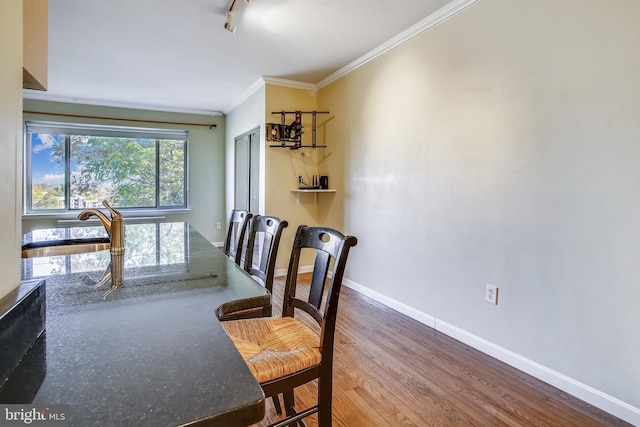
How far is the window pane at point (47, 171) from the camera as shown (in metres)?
4.91

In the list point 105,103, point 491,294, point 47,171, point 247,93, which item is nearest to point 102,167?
point 47,171

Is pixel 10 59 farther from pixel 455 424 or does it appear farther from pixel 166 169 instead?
pixel 166 169

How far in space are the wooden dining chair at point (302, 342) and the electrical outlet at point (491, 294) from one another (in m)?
1.37

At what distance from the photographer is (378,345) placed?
2.36 meters

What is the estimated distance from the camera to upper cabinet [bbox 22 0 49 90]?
39.6 inches

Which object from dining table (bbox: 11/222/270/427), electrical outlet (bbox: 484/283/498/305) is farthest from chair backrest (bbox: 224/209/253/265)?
electrical outlet (bbox: 484/283/498/305)

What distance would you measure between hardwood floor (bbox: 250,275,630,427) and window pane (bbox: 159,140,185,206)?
14.4 ft

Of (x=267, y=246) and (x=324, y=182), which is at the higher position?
(x=324, y=182)

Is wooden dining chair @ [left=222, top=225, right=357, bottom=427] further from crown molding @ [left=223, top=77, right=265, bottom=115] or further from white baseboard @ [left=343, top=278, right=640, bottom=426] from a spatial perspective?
crown molding @ [left=223, top=77, right=265, bottom=115]

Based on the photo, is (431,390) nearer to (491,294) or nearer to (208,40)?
(491,294)

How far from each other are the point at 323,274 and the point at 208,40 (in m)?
2.64

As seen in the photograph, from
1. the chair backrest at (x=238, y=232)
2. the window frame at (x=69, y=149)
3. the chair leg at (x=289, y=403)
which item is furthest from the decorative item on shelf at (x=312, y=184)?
the chair leg at (x=289, y=403)

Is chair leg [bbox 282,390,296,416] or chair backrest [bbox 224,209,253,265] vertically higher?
chair backrest [bbox 224,209,253,265]

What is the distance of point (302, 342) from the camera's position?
128cm
